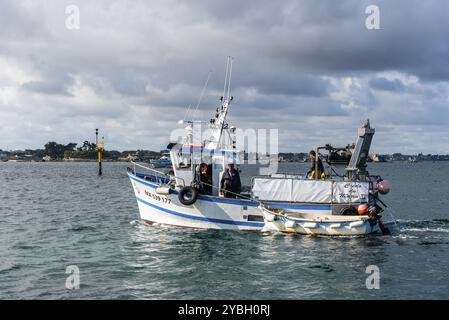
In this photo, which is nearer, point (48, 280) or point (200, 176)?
point (48, 280)

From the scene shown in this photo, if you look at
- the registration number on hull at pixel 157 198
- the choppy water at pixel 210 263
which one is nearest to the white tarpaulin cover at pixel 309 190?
the choppy water at pixel 210 263

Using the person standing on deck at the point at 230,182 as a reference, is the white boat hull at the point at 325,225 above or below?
below

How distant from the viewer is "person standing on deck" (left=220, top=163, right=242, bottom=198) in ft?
82.6

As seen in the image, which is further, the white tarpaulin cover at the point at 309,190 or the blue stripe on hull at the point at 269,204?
the white tarpaulin cover at the point at 309,190

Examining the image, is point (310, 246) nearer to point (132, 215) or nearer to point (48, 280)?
point (48, 280)

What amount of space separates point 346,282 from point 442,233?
1257cm

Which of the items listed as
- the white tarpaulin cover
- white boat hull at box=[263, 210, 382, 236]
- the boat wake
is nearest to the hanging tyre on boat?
the white tarpaulin cover

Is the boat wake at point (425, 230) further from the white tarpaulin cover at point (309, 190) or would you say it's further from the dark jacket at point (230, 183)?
the dark jacket at point (230, 183)

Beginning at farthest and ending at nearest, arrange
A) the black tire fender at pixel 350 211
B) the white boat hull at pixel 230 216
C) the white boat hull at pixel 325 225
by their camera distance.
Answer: the black tire fender at pixel 350 211
the white boat hull at pixel 230 216
the white boat hull at pixel 325 225

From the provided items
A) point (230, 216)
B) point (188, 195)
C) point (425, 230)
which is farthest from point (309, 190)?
point (425, 230)

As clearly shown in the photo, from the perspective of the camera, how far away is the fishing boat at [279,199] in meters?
24.2

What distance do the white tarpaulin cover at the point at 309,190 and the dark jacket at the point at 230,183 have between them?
3.11ft

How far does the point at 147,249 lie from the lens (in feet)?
71.5
